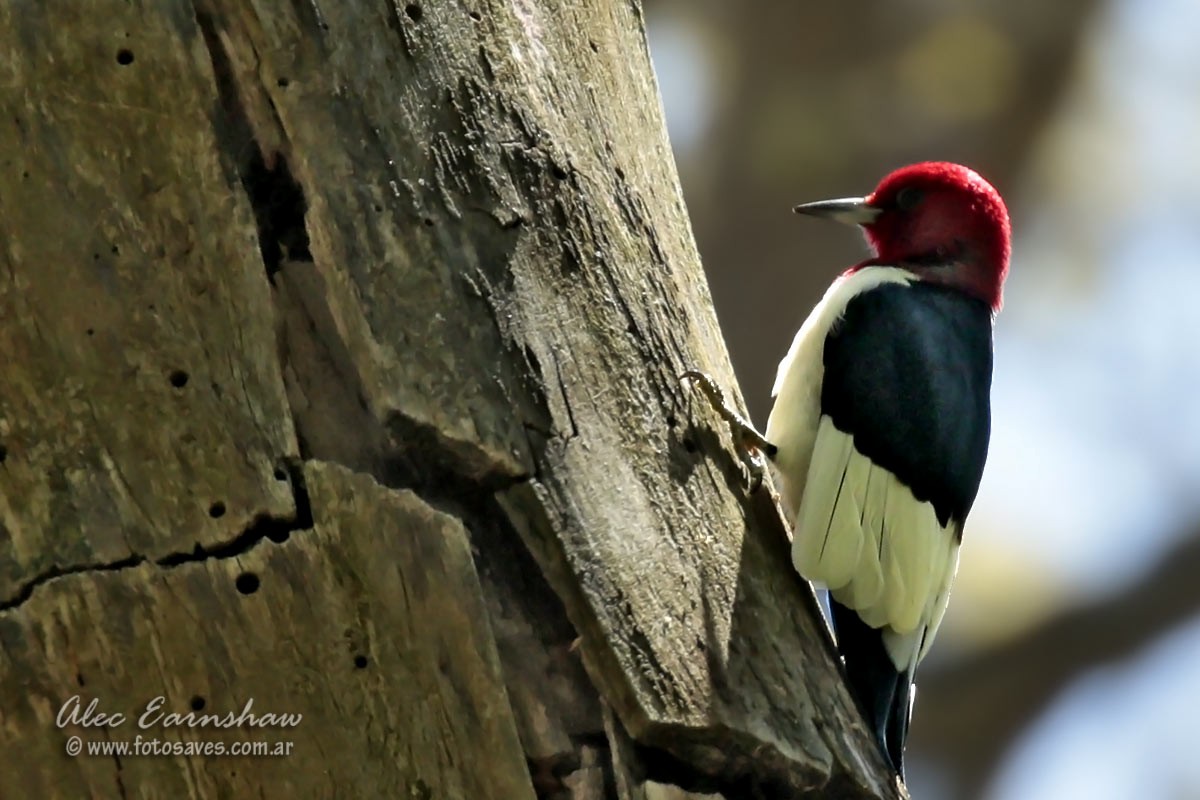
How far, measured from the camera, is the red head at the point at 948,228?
334 cm

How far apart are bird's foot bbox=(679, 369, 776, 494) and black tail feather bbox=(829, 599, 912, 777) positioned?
0.39m

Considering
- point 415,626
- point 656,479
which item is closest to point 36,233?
point 415,626

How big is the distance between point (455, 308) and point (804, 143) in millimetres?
4887

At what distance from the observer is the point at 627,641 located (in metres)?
1.94

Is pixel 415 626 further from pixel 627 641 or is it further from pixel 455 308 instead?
pixel 455 308

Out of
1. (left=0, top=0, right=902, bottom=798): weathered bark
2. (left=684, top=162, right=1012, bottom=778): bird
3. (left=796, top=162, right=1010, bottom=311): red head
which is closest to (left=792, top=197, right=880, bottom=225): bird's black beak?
(left=796, top=162, right=1010, bottom=311): red head

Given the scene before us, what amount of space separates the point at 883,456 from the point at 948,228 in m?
0.80

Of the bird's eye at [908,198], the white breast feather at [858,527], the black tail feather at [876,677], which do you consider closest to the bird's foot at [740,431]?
the white breast feather at [858,527]

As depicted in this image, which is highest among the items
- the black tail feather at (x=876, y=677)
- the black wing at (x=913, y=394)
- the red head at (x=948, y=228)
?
the red head at (x=948, y=228)

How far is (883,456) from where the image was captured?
2.80 meters

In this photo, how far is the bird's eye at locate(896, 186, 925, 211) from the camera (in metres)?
3.41

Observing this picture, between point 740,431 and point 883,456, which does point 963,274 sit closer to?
point 883,456
